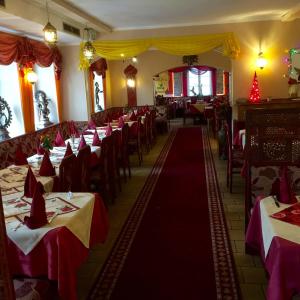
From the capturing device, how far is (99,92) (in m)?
11.0

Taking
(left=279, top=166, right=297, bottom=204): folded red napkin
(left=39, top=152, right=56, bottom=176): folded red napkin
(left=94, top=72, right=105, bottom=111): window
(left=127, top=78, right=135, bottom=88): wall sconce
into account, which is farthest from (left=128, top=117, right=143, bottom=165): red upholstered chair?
(left=127, top=78, right=135, bottom=88): wall sconce

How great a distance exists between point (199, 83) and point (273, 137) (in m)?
14.9

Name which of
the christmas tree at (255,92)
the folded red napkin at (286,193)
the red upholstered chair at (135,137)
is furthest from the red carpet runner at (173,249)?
the christmas tree at (255,92)

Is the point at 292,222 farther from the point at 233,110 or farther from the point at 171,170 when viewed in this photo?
the point at 233,110

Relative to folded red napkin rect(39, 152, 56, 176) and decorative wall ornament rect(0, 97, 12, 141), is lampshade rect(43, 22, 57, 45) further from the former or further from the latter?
decorative wall ornament rect(0, 97, 12, 141)

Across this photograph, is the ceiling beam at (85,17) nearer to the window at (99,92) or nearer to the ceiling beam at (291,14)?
the window at (99,92)

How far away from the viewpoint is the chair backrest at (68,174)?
10.7 ft

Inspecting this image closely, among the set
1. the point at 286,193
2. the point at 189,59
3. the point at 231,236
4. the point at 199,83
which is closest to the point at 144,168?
the point at 231,236

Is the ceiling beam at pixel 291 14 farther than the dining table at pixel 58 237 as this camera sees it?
Yes

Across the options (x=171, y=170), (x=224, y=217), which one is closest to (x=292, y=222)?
(x=224, y=217)

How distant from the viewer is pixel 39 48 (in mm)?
6832

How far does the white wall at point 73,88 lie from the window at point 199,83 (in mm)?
10218

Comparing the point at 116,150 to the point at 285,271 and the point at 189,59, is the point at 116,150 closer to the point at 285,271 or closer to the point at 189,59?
the point at 285,271
